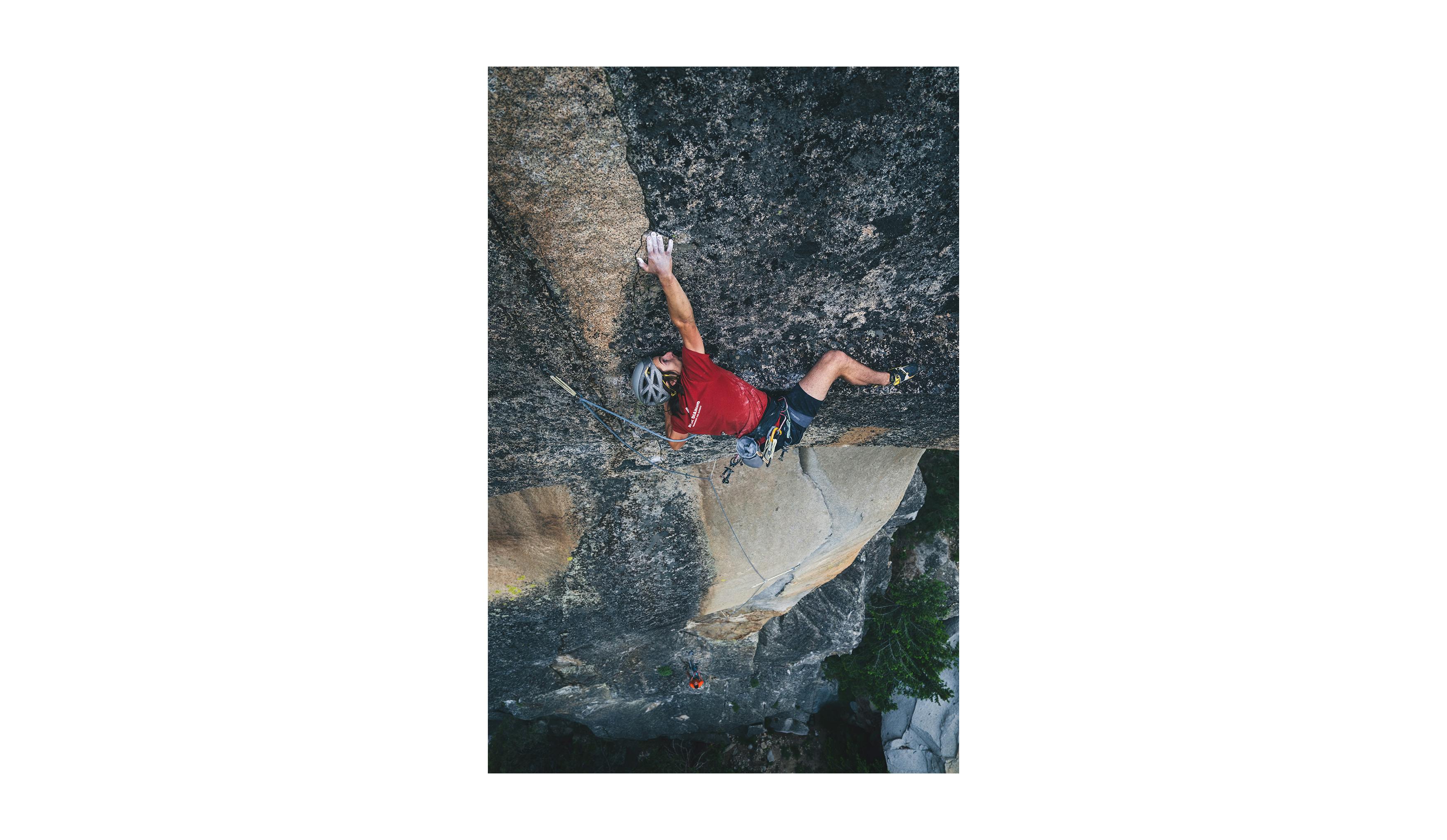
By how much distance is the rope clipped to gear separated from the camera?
10.3ft

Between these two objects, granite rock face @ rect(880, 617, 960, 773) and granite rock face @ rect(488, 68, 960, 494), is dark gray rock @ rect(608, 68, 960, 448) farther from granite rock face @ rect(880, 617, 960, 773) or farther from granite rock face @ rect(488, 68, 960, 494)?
granite rock face @ rect(880, 617, 960, 773)

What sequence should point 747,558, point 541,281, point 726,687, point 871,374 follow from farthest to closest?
1. point 726,687
2. point 747,558
3. point 871,374
4. point 541,281

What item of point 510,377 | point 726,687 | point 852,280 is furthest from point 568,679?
point 852,280

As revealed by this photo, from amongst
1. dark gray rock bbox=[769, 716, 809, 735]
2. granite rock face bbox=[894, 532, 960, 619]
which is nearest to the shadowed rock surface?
dark gray rock bbox=[769, 716, 809, 735]

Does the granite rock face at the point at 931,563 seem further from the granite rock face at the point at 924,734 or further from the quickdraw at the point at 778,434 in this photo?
the quickdraw at the point at 778,434

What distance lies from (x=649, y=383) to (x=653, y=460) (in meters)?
0.87

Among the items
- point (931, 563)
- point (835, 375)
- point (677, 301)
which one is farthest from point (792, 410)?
point (931, 563)

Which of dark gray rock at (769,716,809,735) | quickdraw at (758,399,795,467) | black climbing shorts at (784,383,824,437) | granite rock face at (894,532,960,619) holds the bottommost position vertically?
dark gray rock at (769,716,809,735)

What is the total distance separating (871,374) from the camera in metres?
3.20

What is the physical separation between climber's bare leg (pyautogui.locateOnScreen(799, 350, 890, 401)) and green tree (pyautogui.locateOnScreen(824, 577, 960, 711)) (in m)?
3.83

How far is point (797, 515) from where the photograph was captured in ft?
14.4

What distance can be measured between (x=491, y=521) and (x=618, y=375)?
134 centimetres

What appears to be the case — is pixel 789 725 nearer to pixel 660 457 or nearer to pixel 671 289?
pixel 660 457

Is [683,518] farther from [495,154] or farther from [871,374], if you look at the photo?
[495,154]
